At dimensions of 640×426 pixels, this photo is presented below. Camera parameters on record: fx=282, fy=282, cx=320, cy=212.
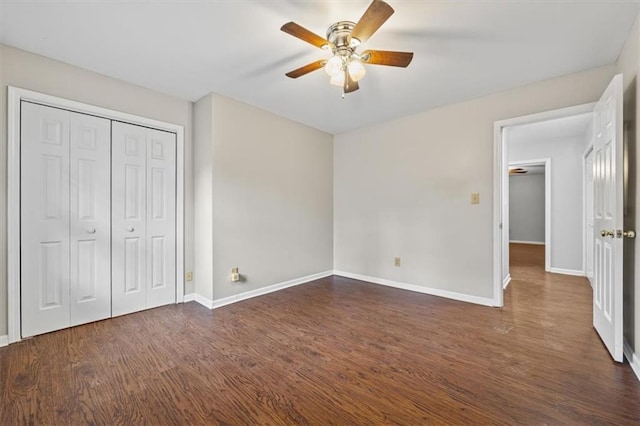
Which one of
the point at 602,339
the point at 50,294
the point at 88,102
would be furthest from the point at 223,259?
the point at 602,339

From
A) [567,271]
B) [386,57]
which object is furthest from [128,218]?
[567,271]

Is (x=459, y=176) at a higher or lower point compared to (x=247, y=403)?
higher

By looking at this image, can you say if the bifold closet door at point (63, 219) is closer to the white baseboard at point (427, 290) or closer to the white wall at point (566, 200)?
the white baseboard at point (427, 290)

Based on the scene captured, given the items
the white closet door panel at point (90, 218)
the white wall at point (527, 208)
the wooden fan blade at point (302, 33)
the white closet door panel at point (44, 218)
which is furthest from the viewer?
the white wall at point (527, 208)

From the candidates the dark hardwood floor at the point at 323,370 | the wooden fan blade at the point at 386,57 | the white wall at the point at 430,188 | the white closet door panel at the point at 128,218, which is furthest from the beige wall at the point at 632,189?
the white closet door panel at the point at 128,218

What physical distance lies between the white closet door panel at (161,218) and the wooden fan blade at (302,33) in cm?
216

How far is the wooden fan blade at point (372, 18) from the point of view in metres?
1.48

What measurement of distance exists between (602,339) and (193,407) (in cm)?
308

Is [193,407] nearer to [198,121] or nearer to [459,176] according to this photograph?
[198,121]

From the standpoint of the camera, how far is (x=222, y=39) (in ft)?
7.07

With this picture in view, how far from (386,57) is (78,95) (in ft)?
9.05

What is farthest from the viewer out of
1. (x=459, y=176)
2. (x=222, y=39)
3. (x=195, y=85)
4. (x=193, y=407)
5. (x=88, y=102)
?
(x=459, y=176)

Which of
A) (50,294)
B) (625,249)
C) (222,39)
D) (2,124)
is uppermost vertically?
(222,39)

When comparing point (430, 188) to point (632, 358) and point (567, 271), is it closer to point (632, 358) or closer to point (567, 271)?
point (632, 358)
